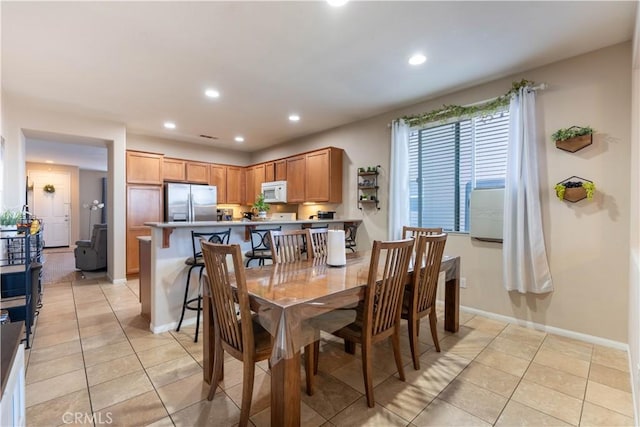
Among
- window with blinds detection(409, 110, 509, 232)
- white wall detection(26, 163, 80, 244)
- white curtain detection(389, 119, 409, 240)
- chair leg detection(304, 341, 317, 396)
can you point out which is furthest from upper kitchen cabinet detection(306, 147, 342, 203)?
white wall detection(26, 163, 80, 244)

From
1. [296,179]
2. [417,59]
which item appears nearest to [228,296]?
[417,59]

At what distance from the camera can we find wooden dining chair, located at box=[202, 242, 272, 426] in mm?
1578

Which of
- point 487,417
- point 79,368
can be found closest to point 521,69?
point 487,417

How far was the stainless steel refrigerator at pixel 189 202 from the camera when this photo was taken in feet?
17.9

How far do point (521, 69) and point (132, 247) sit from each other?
606 cm

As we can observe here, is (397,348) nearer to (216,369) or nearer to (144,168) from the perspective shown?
(216,369)

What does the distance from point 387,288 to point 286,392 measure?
87 centimetres

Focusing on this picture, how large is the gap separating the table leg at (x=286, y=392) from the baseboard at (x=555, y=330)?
2.76m

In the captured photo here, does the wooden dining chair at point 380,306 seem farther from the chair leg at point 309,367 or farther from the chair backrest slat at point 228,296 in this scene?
the chair backrest slat at point 228,296

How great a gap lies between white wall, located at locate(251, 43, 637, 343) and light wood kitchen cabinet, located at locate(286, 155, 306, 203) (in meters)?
3.05

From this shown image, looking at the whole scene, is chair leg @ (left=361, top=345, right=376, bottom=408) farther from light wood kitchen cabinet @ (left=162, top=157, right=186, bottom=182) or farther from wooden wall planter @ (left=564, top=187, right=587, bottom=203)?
light wood kitchen cabinet @ (left=162, top=157, right=186, bottom=182)

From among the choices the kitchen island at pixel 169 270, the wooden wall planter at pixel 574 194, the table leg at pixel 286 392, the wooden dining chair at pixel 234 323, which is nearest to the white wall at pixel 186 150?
the kitchen island at pixel 169 270

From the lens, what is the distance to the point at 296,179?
5.46 meters

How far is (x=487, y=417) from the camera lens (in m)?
1.75
